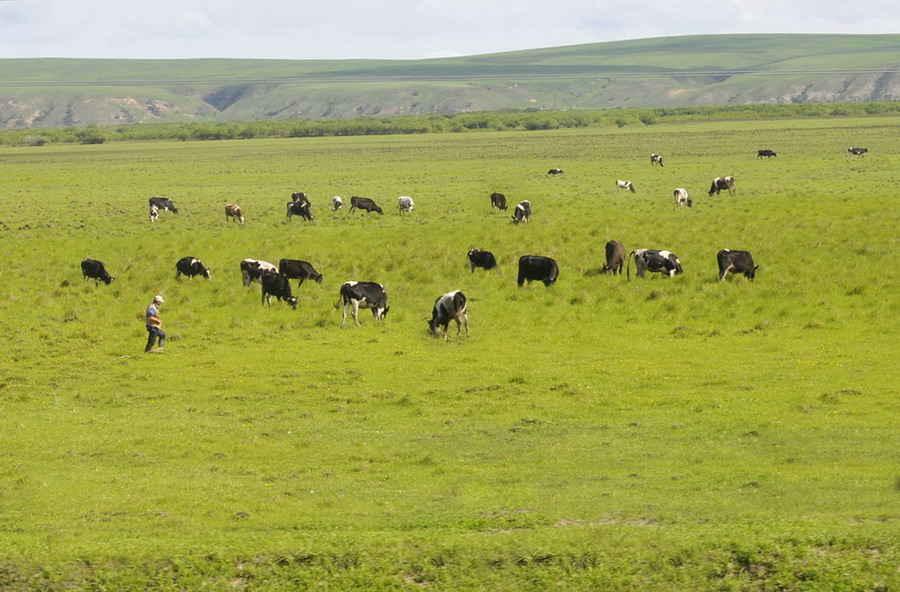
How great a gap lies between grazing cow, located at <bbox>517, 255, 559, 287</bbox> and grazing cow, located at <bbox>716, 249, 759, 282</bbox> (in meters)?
5.40

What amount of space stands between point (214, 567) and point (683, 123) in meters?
185

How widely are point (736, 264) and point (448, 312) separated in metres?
11.1

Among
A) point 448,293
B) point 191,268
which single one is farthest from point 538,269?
point 191,268

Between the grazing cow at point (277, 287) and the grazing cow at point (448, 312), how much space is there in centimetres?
600

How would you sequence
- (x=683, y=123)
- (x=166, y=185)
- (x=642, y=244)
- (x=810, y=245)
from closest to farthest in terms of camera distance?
(x=810, y=245) < (x=642, y=244) < (x=166, y=185) < (x=683, y=123)

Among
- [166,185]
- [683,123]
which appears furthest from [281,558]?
[683,123]

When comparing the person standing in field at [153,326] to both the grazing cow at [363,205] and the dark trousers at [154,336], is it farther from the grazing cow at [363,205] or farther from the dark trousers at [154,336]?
the grazing cow at [363,205]

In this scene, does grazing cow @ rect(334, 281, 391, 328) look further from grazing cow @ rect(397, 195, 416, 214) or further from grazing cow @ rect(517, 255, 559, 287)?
grazing cow @ rect(397, 195, 416, 214)

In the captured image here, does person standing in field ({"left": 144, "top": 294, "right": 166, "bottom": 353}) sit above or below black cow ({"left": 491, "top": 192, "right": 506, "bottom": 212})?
below

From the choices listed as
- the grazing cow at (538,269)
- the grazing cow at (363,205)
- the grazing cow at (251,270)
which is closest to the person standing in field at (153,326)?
the grazing cow at (251,270)

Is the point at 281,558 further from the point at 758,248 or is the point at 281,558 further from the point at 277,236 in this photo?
the point at 277,236

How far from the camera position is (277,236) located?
162 ft

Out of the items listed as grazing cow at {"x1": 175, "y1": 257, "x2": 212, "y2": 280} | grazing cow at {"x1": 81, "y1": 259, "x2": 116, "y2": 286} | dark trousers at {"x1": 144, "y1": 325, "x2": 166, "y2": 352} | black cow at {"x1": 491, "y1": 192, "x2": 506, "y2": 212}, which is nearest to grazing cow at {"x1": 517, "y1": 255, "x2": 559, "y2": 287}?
grazing cow at {"x1": 175, "y1": 257, "x2": 212, "y2": 280}

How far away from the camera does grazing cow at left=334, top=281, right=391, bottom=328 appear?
31047 mm
